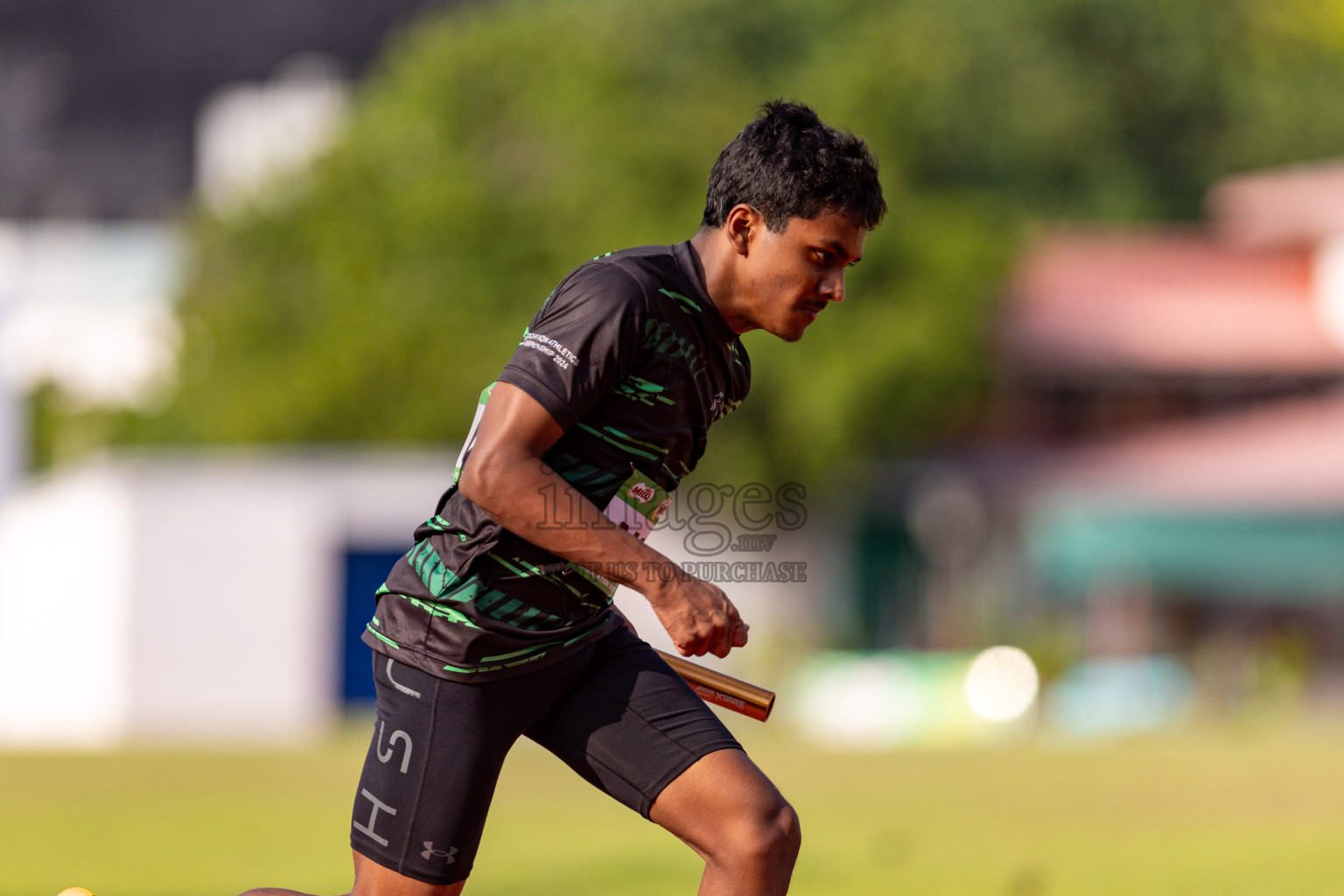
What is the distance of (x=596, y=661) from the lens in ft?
14.7

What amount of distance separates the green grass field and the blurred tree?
17.0 metres

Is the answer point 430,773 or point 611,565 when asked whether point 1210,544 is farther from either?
point 611,565

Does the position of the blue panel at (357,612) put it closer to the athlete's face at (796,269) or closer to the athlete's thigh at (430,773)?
the athlete's thigh at (430,773)

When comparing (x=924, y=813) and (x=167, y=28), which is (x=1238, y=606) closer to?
(x=924, y=813)

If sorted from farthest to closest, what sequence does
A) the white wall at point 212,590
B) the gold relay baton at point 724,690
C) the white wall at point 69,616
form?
the white wall at point 69,616 → the white wall at point 212,590 → the gold relay baton at point 724,690

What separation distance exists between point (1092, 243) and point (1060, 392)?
4413mm

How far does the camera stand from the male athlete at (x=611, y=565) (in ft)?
13.1

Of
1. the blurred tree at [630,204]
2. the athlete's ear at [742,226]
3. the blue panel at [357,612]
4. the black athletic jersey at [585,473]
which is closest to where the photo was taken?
the black athletic jersey at [585,473]

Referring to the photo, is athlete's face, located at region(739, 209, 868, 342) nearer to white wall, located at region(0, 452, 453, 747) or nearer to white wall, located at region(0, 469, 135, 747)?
white wall, located at region(0, 452, 453, 747)

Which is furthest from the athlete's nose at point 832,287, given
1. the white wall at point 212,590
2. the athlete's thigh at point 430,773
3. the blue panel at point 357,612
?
the blue panel at point 357,612

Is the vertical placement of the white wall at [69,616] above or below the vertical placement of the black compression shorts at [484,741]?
below

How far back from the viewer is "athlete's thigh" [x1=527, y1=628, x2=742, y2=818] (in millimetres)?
4332

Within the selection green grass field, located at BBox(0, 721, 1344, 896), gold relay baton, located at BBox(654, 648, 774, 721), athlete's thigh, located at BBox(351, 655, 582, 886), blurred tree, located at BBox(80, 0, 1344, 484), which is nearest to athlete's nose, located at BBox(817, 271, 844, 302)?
gold relay baton, located at BBox(654, 648, 774, 721)

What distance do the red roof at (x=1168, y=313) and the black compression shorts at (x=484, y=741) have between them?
1410 inches
